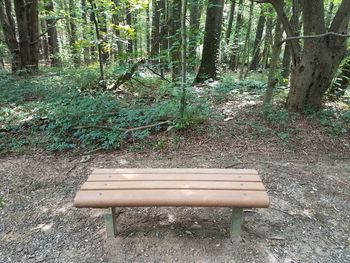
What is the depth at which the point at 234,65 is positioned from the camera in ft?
54.2

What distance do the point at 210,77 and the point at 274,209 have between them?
5.87 metres

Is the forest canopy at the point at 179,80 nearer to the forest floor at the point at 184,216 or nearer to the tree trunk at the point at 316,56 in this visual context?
the tree trunk at the point at 316,56

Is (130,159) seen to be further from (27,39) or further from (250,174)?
(27,39)

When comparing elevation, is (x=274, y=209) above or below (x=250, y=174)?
below

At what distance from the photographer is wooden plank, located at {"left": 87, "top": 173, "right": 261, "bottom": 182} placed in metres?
2.41

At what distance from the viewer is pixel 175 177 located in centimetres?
245

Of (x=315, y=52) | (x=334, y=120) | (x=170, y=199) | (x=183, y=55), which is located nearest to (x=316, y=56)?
(x=315, y=52)

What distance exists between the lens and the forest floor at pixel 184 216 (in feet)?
7.52

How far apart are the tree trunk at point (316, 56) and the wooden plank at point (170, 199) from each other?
396 cm

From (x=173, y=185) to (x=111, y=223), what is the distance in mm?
687

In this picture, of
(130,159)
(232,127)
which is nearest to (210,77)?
(232,127)

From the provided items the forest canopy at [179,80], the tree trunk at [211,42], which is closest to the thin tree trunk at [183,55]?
the forest canopy at [179,80]

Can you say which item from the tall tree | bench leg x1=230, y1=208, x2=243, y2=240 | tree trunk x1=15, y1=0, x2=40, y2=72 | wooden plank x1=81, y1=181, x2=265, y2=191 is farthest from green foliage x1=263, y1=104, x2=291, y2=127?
tree trunk x1=15, y1=0, x2=40, y2=72

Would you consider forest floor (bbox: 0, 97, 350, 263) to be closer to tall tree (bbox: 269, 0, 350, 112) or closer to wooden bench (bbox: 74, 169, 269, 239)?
wooden bench (bbox: 74, 169, 269, 239)
